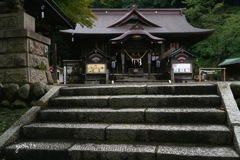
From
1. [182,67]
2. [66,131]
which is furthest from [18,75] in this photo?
[182,67]

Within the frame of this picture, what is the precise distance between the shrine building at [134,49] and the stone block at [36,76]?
885 centimetres

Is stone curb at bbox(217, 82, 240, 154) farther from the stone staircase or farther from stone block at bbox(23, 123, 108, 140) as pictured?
stone block at bbox(23, 123, 108, 140)

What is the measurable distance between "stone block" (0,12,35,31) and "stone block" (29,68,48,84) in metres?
0.84

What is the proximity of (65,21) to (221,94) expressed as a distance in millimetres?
5354

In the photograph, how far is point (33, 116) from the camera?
141 inches

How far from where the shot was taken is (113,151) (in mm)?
2697

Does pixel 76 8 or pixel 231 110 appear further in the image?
pixel 76 8

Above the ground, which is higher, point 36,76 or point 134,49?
point 134,49

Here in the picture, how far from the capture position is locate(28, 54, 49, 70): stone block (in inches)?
178

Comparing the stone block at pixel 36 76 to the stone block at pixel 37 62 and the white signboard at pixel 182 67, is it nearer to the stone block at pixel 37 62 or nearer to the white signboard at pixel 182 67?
the stone block at pixel 37 62

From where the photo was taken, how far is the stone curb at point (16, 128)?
3.02 m

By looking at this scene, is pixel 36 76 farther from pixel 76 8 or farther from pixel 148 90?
pixel 76 8

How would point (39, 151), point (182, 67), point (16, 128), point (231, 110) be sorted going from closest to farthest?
1. point (39, 151)
2. point (231, 110)
3. point (16, 128)
4. point (182, 67)

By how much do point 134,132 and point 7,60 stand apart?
3002 millimetres
